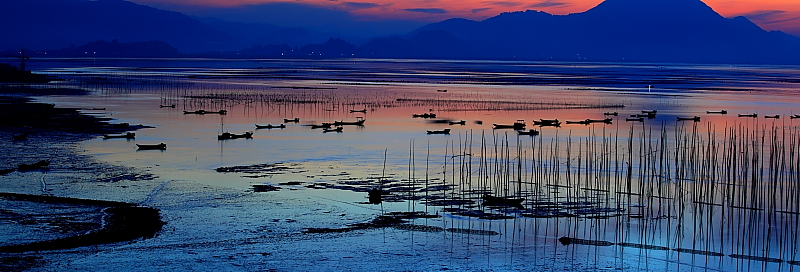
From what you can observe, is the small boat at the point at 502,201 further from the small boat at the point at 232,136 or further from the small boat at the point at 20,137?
the small boat at the point at 20,137

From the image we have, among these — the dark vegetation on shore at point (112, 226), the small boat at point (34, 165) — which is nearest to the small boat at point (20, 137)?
the small boat at point (34, 165)

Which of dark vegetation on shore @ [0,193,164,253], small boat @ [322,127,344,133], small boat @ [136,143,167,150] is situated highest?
small boat @ [322,127,344,133]

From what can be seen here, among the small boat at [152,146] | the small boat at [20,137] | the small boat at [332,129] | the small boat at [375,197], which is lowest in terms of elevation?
the small boat at [375,197]

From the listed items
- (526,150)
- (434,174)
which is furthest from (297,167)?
(526,150)

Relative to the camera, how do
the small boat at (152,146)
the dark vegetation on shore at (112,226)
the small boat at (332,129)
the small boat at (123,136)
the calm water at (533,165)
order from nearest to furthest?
the dark vegetation on shore at (112,226) → the calm water at (533,165) → the small boat at (152,146) → the small boat at (123,136) → the small boat at (332,129)

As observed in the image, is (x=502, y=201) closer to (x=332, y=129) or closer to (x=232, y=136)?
(x=232, y=136)

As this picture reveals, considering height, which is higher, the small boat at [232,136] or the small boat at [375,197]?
the small boat at [232,136]

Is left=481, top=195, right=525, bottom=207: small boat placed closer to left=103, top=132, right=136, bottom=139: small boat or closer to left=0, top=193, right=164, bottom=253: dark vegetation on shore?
left=0, top=193, right=164, bottom=253: dark vegetation on shore

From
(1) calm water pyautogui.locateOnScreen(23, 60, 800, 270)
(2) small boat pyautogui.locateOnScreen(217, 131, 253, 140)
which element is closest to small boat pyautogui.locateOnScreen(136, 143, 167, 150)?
(1) calm water pyautogui.locateOnScreen(23, 60, 800, 270)

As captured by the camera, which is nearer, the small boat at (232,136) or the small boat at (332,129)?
the small boat at (232,136)

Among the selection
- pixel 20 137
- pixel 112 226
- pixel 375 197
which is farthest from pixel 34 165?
pixel 375 197

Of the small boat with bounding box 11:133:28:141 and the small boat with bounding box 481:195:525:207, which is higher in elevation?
the small boat with bounding box 11:133:28:141

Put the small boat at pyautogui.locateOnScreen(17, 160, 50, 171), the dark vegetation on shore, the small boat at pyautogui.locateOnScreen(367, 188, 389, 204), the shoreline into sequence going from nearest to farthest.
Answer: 1. the dark vegetation on shore
2. the shoreline
3. the small boat at pyautogui.locateOnScreen(367, 188, 389, 204)
4. the small boat at pyautogui.locateOnScreen(17, 160, 50, 171)

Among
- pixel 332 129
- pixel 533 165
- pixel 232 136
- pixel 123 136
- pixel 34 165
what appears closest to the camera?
pixel 533 165
